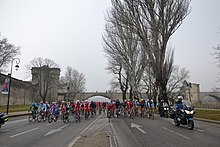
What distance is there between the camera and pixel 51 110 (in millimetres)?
17703

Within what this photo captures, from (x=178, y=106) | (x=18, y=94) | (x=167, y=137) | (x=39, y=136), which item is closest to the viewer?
(x=167, y=137)

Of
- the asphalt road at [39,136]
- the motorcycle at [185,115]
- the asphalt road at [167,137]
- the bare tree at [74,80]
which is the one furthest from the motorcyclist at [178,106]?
the bare tree at [74,80]

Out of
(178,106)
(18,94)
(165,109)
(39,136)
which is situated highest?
(18,94)

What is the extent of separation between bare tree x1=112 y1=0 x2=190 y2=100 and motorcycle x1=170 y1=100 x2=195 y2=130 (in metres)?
10.2

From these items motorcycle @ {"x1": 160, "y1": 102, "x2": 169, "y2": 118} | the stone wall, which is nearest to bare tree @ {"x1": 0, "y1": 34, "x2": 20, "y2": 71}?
the stone wall

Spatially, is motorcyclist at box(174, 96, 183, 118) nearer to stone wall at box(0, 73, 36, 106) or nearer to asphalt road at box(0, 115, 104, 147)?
asphalt road at box(0, 115, 104, 147)

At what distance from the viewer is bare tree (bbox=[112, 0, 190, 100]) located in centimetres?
2189

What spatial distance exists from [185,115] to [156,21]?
14793mm

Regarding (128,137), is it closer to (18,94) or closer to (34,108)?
(34,108)

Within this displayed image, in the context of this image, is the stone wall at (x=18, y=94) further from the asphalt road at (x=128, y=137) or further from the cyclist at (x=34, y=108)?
the asphalt road at (x=128, y=137)

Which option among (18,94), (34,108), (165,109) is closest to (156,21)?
(165,109)

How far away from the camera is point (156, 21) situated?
23.1m

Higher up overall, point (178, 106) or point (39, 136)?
point (178, 106)

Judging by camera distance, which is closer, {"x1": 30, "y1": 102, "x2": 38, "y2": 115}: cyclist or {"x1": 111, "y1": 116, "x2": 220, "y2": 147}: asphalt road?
{"x1": 111, "y1": 116, "x2": 220, "y2": 147}: asphalt road
